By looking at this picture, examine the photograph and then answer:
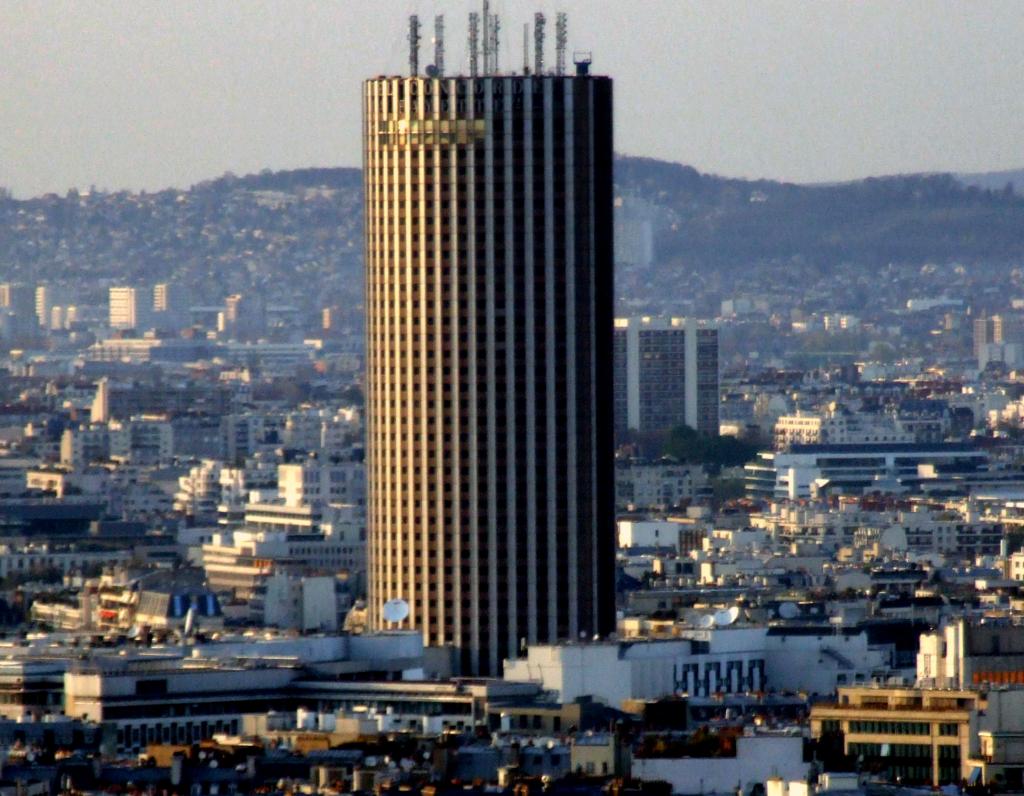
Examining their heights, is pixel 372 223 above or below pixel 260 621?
above

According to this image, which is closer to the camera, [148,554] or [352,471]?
[148,554]

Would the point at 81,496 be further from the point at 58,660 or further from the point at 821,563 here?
the point at 58,660

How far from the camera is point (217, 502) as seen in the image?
163250mm

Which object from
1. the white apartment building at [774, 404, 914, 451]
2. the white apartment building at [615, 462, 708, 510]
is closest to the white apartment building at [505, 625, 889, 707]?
the white apartment building at [615, 462, 708, 510]

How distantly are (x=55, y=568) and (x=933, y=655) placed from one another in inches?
2229

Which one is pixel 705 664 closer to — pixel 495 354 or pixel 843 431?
pixel 495 354

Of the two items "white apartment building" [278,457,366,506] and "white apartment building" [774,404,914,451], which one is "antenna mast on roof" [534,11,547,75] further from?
"white apartment building" [774,404,914,451]

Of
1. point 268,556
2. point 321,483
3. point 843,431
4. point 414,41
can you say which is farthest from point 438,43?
point 843,431

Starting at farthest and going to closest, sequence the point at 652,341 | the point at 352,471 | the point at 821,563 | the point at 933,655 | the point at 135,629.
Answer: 1. the point at 652,341
2. the point at 352,471
3. the point at 821,563
4. the point at 135,629
5. the point at 933,655

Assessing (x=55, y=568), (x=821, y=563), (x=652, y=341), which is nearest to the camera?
(x=821, y=563)

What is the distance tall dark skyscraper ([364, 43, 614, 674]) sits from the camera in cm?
8775

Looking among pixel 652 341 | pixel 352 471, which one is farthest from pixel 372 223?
pixel 652 341

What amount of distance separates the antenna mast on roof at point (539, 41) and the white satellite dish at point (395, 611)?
9.84m

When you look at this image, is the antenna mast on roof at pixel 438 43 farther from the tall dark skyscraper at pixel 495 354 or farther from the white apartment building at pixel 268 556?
the white apartment building at pixel 268 556
